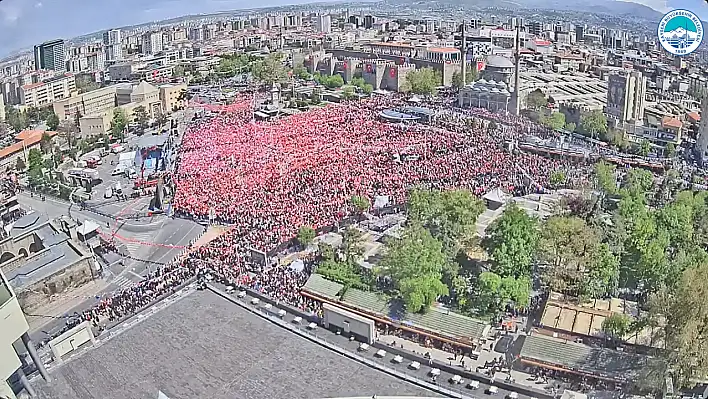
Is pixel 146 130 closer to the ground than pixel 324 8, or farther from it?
closer to the ground

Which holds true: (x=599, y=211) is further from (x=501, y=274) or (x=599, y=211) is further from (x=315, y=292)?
(x=315, y=292)

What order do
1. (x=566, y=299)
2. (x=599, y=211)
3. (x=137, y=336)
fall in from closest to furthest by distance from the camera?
(x=137, y=336)
(x=566, y=299)
(x=599, y=211)

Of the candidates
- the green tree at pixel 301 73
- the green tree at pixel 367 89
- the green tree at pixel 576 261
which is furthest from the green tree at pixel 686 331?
the green tree at pixel 301 73

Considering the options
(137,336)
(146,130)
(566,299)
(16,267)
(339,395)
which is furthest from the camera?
(146,130)

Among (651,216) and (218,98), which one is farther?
(218,98)

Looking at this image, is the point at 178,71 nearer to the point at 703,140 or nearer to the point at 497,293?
the point at 703,140

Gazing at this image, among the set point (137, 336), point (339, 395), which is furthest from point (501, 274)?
point (137, 336)

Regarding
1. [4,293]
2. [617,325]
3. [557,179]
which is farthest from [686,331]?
[557,179]
